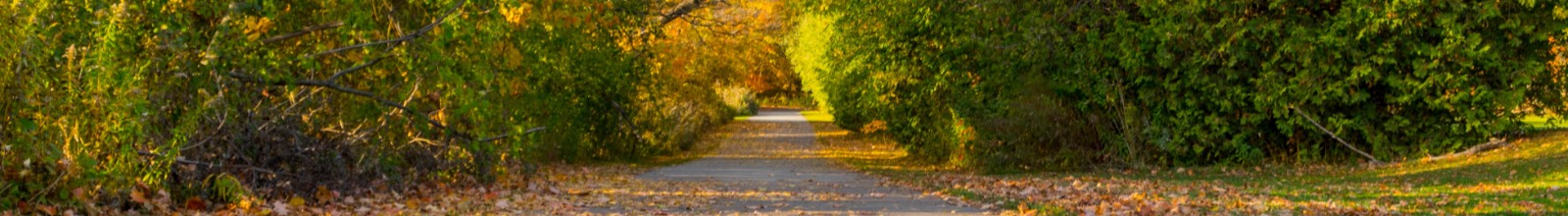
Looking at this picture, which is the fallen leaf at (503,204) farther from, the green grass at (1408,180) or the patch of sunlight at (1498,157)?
the patch of sunlight at (1498,157)

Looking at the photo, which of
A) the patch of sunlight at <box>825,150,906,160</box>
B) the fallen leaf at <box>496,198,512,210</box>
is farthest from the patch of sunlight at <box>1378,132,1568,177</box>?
the patch of sunlight at <box>825,150,906,160</box>

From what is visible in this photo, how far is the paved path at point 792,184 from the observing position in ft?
39.7

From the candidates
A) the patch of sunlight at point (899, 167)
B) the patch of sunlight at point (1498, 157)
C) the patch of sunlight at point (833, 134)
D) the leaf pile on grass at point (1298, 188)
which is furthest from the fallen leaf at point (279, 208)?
the patch of sunlight at point (833, 134)

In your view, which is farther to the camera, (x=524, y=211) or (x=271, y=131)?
(x=524, y=211)

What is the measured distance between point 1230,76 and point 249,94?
36.2 feet

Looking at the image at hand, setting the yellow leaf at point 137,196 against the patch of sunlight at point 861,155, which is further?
the patch of sunlight at point 861,155

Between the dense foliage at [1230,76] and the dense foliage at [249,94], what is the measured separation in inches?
211

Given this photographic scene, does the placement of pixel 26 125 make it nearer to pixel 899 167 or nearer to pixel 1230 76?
pixel 1230 76

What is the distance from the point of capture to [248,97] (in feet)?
37.0

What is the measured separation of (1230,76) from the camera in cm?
1853

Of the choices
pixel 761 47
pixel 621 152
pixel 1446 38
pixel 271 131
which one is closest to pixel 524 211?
pixel 271 131

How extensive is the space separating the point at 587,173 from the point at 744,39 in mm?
16907

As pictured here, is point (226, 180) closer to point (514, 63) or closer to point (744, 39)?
point (514, 63)

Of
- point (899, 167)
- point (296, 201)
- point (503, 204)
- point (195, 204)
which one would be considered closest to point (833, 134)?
point (899, 167)
